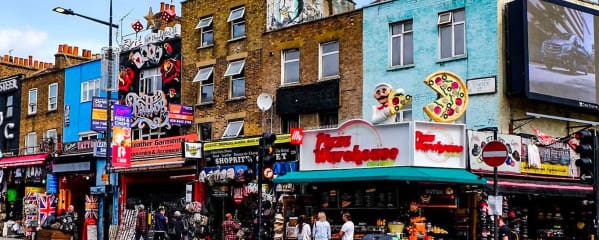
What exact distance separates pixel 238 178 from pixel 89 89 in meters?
12.9

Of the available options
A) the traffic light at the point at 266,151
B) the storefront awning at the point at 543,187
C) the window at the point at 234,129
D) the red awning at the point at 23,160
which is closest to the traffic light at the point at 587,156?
the traffic light at the point at 266,151

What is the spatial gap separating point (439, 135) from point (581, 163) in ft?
25.9

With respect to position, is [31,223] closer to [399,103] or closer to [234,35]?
[234,35]

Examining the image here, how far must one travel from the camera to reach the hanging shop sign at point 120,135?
28.1 m

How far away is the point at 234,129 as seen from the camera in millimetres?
31172

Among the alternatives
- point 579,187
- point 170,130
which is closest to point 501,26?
point 579,187

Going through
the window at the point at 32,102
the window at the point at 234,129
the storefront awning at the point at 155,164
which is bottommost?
→ the storefront awning at the point at 155,164

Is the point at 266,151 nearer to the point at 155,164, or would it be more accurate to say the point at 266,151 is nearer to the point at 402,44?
the point at 402,44

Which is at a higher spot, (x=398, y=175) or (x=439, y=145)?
(x=439, y=145)

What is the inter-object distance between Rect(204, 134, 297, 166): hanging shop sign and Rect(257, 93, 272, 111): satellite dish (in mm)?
1303

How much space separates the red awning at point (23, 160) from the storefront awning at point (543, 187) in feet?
77.3

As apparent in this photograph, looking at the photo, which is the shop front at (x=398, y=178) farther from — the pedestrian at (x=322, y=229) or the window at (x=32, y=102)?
the window at (x=32, y=102)

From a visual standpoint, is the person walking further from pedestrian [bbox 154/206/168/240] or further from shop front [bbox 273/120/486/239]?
pedestrian [bbox 154/206/168/240]

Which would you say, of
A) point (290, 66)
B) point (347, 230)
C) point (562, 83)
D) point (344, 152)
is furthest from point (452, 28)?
point (347, 230)
